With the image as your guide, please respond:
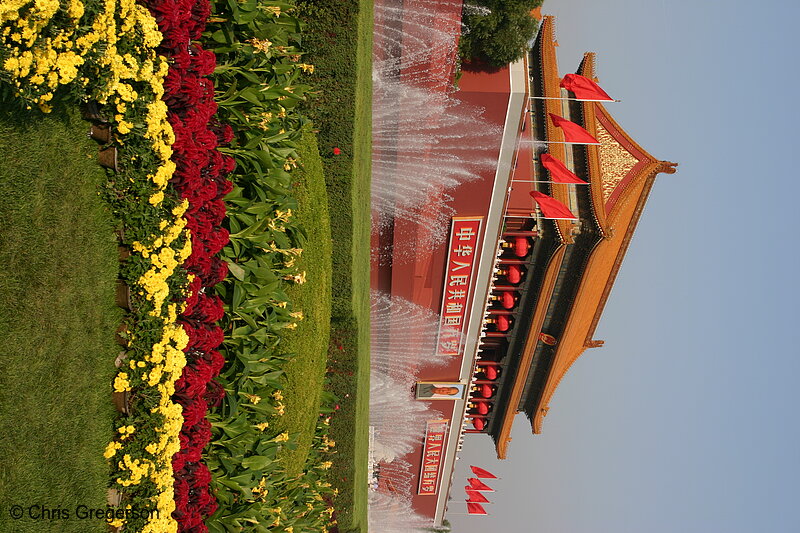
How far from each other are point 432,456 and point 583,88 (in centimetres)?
1349

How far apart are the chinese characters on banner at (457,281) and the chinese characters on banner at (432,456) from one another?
353 centimetres

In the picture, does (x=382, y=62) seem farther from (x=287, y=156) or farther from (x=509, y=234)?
(x=287, y=156)

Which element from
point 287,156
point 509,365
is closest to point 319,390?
point 287,156

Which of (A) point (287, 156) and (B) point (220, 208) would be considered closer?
(B) point (220, 208)

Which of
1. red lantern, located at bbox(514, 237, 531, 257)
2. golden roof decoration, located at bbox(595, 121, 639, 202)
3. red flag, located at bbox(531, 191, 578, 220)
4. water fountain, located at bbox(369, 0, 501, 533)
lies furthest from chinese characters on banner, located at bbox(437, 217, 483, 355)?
golden roof decoration, located at bbox(595, 121, 639, 202)

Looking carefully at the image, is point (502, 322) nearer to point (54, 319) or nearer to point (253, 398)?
point (253, 398)

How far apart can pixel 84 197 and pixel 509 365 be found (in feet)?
59.9

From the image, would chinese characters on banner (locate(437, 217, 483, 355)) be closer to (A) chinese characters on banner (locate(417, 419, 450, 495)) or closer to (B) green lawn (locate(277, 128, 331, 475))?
(A) chinese characters on banner (locate(417, 419, 450, 495))

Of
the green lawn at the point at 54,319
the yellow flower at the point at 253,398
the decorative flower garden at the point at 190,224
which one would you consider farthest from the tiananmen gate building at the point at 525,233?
the green lawn at the point at 54,319

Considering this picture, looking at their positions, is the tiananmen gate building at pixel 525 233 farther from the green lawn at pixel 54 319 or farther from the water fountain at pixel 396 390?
the green lawn at pixel 54 319

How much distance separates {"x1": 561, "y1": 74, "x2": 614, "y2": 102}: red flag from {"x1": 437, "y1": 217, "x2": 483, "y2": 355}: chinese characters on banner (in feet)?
14.0

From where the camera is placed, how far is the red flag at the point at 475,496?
88.5 ft

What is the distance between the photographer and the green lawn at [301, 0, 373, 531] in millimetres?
13961

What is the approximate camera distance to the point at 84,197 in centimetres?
685
